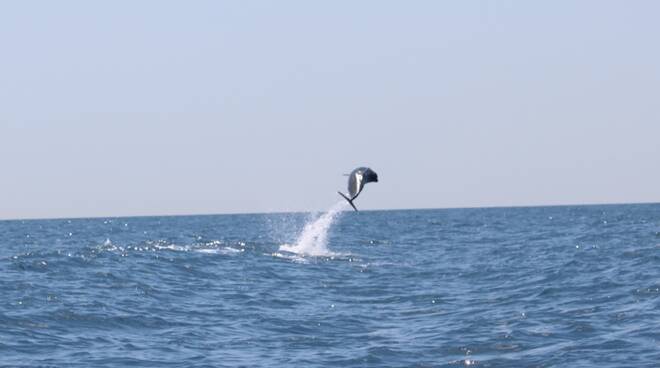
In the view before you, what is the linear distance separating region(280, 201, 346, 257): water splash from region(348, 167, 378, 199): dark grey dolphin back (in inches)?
537

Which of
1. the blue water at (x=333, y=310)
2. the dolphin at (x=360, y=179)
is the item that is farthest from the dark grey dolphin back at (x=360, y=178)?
the blue water at (x=333, y=310)

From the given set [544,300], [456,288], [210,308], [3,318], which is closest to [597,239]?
[456,288]

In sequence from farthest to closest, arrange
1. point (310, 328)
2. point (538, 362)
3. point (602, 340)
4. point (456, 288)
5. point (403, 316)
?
point (456, 288), point (403, 316), point (310, 328), point (602, 340), point (538, 362)

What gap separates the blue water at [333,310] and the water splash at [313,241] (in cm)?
385

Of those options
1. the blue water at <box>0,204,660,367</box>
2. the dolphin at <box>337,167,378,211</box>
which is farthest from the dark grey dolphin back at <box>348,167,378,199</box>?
the blue water at <box>0,204,660,367</box>

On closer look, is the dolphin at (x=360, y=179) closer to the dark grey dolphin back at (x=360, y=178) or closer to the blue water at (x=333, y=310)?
the dark grey dolphin back at (x=360, y=178)

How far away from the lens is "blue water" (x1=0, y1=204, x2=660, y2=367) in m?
18.3

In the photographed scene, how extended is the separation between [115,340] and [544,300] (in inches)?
397

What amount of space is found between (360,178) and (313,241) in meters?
22.0

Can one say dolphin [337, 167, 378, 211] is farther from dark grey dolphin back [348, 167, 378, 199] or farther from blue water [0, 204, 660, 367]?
blue water [0, 204, 660, 367]

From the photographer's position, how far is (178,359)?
59.6ft

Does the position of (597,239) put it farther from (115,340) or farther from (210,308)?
(115,340)

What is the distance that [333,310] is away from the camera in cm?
2472

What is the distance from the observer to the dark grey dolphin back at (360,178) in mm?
29703
